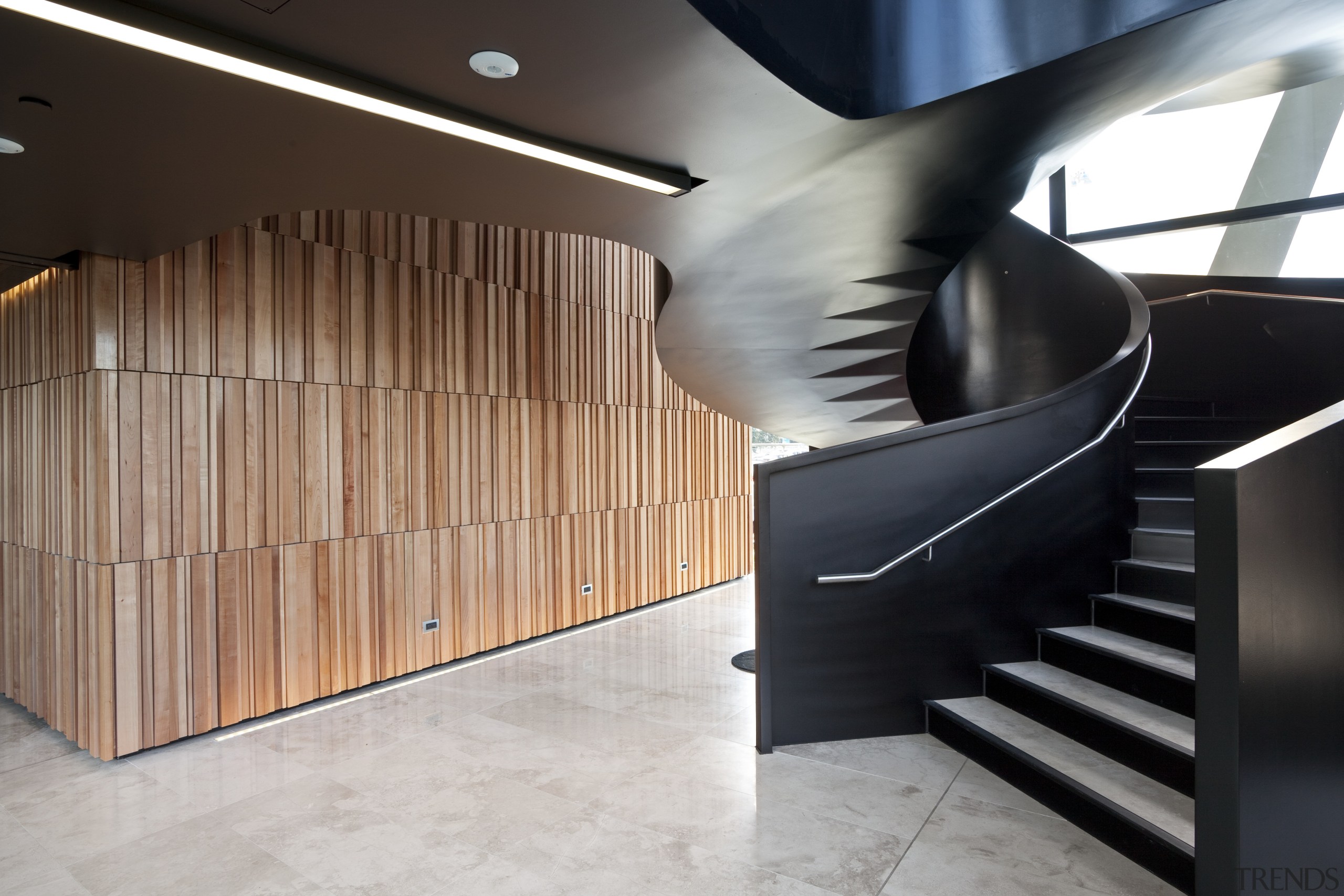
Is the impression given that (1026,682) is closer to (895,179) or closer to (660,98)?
(895,179)

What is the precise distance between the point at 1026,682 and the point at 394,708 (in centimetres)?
349

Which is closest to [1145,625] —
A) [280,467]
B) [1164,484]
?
[1164,484]

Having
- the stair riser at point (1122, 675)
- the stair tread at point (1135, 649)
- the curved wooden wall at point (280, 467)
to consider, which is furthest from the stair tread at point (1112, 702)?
the curved wooden wall at point (280, 467)

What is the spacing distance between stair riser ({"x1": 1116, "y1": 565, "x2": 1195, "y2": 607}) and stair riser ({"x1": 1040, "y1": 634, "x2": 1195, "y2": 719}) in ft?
1.47

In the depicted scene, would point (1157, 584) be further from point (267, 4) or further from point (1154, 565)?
point (267, 4)

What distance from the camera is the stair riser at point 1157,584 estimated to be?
11.0ft

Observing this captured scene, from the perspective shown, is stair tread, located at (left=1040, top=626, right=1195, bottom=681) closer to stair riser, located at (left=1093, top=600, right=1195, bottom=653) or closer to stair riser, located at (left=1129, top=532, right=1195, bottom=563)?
stair riser, located at (left=1093, top=600, right=1195, bottom=653)

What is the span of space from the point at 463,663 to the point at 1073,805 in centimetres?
395

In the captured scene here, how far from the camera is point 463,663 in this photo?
527 centimetres

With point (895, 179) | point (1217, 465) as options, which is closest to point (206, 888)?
point (1217, 465)

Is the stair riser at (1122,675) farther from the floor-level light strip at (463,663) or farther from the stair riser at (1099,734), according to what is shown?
the floor-level light strip at (463,663)

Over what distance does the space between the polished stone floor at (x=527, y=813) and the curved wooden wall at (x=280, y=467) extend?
1.35ft

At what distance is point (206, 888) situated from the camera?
2.49 meters

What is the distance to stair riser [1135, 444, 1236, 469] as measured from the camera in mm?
4199
